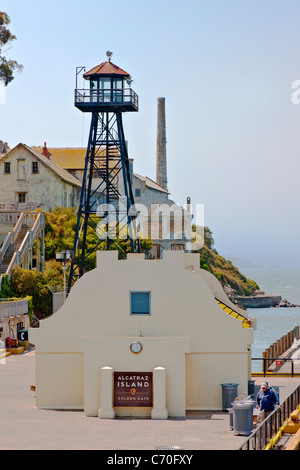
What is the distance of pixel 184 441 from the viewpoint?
25.3 m

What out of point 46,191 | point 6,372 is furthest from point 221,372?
point 46,191

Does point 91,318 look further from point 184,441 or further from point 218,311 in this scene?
point 184,441

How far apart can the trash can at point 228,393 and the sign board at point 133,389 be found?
264 centimetres

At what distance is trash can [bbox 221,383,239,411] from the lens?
103 ft

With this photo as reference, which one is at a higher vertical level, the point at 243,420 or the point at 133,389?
the point at 133,389

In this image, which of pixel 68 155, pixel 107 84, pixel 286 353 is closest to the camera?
pixel 107 84

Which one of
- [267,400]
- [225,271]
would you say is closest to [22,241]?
[267,400]

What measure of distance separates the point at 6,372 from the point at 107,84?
24.5m

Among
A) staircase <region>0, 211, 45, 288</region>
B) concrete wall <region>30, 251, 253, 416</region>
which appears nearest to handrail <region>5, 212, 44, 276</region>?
staircase <region>0, 211, 45, 288</region>

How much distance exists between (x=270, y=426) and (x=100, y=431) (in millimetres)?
5722

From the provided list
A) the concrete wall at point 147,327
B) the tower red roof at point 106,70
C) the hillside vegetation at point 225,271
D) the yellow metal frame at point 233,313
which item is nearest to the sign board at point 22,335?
the yellow metal frame at point 233,313

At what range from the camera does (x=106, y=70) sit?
195 ft

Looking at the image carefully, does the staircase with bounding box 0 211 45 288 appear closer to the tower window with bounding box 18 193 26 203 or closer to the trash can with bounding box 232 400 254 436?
the tower window with bounding box 18 193 26 203

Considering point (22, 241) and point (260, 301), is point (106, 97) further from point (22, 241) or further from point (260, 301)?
point (260, 301)
